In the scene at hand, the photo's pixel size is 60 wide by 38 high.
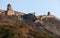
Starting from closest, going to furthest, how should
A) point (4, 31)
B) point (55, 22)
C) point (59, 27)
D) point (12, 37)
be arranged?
1. point (12, 37)
2. point (4, 31)
3. point (59, 27)
4. point (55, 22)

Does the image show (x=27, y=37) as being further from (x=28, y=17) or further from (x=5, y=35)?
(x=28, y=17)

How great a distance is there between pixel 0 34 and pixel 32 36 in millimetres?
3629

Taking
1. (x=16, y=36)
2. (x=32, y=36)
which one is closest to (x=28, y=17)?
(x=32, y=36)

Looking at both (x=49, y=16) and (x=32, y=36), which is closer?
(x=32, y=36)

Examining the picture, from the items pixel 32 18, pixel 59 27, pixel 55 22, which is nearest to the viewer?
pixel 32 18

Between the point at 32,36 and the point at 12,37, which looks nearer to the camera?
the point at 12,37

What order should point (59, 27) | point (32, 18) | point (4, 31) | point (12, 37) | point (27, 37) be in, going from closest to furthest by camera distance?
point (12, 37) < point (4, 31) < point (27, 37) < point (32, 18) < point (59, 27)

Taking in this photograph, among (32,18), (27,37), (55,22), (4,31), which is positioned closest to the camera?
(4,31)

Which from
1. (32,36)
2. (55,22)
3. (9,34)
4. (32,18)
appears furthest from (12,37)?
(55,22)

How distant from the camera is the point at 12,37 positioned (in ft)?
60.1

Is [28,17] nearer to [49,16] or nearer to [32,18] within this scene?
[32,18]

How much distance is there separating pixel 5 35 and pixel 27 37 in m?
2.77

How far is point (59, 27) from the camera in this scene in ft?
171

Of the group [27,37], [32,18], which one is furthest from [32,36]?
[32,18]
